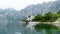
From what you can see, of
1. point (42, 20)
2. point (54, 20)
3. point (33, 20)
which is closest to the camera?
point (54, 20)

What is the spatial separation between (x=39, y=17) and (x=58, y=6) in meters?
108

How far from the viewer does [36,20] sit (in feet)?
245

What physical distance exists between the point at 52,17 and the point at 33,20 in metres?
9.04

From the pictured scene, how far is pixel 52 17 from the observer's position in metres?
69.9

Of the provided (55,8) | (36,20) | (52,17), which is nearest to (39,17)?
(36,20)

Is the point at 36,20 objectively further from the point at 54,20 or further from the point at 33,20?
the point at 54,20

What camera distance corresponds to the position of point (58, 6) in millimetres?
179875

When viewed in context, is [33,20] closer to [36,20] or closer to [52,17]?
[36,20]

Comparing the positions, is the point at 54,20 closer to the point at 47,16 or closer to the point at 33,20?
the point at 47,16

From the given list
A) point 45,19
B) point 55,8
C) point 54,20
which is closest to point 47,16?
point 45,19

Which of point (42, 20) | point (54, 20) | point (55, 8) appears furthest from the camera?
point (55, 8)

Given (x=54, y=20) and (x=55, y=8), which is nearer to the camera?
(x=54, y=20)

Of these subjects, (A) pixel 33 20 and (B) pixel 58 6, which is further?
(B) pixel 58 6

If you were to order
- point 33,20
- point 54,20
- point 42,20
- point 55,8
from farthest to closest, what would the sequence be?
point 55,8, point 33,20, point 42,20, point 54,20
